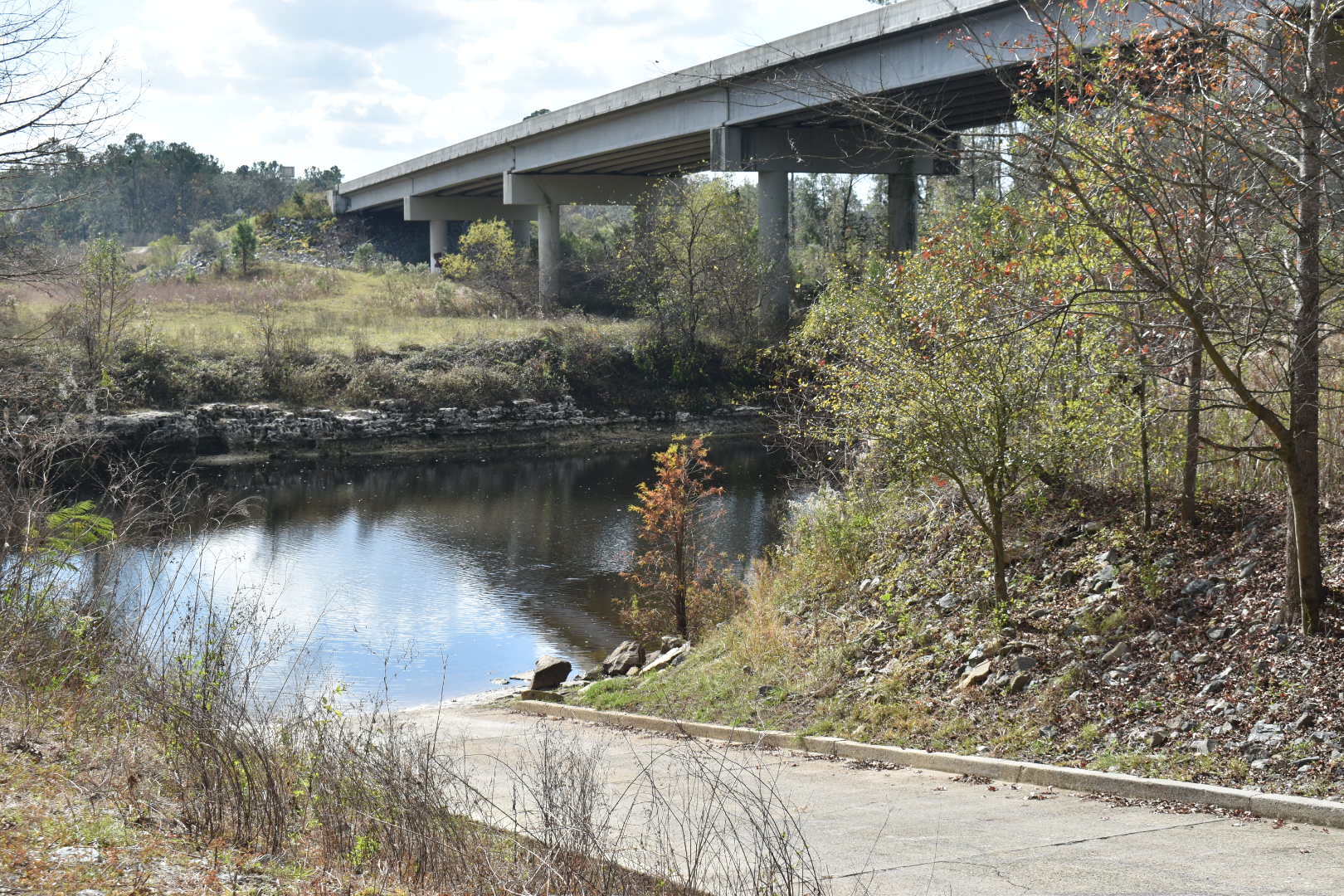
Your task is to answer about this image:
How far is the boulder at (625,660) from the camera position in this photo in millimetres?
15992

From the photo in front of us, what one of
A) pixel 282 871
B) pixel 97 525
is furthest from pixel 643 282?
pixel 282 871

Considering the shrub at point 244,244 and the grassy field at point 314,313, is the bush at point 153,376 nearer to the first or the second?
the grassy field at point 314,313

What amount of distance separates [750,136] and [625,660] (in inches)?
1076

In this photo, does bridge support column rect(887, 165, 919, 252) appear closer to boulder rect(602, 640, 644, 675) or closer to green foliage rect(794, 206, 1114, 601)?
boulder rect(602, 640, 644, 675)

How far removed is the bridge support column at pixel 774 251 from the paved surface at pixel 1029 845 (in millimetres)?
37527

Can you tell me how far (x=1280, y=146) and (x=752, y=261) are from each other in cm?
3755

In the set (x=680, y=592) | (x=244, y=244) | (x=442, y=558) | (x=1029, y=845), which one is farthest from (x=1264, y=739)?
(x=244, y=244)

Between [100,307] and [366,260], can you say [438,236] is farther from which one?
[100,307]

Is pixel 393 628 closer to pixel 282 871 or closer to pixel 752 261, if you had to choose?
pixel 282 871

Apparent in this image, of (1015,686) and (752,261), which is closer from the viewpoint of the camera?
(1015,686)

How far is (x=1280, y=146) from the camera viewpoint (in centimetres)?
805

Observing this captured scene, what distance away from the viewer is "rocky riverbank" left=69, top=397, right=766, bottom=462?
38.3m

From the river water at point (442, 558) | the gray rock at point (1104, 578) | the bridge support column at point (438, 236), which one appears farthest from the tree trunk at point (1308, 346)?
the bridge support column at point (438, 236)

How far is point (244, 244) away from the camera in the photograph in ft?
208
